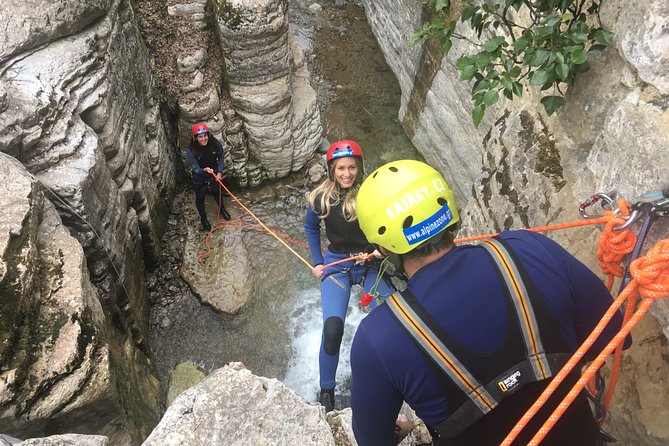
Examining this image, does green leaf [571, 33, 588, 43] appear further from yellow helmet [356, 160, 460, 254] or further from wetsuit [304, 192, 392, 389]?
wetsuit [304, 192, 392, 389]

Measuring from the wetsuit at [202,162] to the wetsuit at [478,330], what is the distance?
19.0ft

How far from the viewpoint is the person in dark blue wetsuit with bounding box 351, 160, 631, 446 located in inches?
67.1

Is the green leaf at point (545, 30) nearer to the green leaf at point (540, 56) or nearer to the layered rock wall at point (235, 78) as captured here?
the green leaf at point (540, 56)

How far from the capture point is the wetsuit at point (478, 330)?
170 cm

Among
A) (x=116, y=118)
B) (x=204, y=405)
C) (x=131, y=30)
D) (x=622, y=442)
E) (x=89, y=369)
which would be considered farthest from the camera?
(x=131, y=30)

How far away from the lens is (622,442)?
2.73m

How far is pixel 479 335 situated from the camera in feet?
5.55

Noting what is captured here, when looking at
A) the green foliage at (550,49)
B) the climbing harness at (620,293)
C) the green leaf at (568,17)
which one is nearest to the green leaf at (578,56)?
the green foliage at (550,49)

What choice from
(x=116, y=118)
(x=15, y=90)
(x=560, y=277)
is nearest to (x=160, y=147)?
(x=116, y=118)

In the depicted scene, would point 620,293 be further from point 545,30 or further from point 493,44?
point 493,44

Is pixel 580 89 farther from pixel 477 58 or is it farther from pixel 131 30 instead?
pixel 131 30

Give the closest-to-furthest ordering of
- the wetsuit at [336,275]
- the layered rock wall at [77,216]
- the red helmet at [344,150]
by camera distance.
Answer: the layered rock wall at [77,216]
the red helmet at [344,150]
the wetsuit at [336,275]

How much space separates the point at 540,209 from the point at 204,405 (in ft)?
9.78

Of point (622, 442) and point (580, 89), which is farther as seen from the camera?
point (580, 89)
